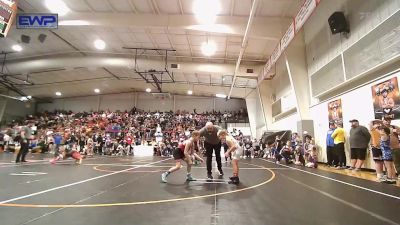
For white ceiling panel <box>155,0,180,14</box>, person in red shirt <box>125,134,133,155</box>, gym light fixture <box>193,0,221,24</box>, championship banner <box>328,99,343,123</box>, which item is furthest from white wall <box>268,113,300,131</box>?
person in red shirt <box>125,134,133,155</box>

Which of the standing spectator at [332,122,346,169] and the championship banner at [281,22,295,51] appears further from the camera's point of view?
the championship banner at [281,22,295,51]

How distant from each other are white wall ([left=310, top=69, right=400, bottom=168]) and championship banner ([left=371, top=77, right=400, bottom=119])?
0.53ft

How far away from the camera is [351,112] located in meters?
9.25

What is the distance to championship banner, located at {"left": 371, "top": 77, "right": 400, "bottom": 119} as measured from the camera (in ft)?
22.8

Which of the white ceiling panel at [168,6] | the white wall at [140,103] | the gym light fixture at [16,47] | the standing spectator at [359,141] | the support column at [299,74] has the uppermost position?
the gym light fixture at [16,47]

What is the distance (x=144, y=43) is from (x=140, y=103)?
15.9 m

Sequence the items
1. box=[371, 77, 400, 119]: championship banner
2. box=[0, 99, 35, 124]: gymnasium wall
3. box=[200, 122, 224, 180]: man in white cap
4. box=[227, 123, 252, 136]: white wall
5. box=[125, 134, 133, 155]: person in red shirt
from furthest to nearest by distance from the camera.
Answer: box=[227, 123, 252, 136]: white wall
box=[0, 99, 35, 124]: gymnasium wall
box=[125, 134, 133, 155]: person in red shirt
box=[371, 77, 400, 119]: championship banner
box=[200, 122, 224, 180]: man in white cap

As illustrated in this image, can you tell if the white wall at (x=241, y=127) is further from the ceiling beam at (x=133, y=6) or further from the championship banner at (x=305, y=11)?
the championship banner at (x=305, y=11)

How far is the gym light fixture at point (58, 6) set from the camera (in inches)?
446

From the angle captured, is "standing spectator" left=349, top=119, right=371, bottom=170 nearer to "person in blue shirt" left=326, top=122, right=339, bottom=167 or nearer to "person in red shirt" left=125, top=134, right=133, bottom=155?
"person in blue shirt" left=326, top=122, right=339, bottom=167

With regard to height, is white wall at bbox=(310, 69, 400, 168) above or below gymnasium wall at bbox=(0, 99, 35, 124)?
below

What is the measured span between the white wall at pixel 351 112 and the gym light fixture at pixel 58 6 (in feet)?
40.2

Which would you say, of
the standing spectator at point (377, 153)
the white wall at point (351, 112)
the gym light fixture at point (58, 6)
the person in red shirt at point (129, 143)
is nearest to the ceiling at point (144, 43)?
the gym light fixture at point (58, 6)

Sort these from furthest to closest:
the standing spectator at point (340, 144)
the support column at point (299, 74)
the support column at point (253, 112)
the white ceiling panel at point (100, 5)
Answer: the support column at point (253, 112) → the support column at point (299, 74) → the white ceiling panel at point (100, 5) → the standing spectator at point (340, 144)
